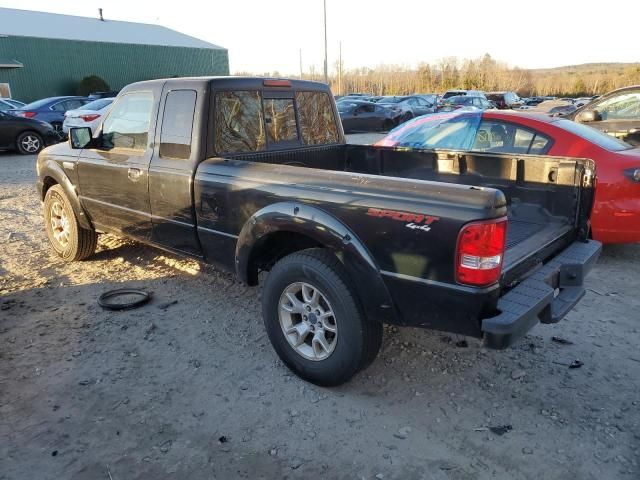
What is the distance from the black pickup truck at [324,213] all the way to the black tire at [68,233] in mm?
47

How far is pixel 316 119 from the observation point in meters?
4.76

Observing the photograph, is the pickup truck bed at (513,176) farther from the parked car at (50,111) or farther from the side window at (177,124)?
the parked car at (50,111)

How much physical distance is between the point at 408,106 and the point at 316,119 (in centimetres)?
2120

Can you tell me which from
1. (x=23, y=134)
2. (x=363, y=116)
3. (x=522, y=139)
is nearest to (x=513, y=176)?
(x=522, y=139)

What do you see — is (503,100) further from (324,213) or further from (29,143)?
(324,213)

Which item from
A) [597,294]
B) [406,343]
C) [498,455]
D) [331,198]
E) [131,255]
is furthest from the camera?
[131,255]

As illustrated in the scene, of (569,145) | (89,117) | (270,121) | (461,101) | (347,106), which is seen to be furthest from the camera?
(461,101)

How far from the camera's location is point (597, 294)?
4.61 m

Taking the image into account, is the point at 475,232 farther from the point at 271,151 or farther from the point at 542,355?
the point at 271,151

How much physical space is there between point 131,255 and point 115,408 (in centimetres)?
301

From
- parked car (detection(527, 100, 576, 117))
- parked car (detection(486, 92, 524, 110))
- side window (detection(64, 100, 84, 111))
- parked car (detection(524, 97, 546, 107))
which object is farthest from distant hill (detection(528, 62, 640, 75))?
side window (detection(64, 100, 84, 111))

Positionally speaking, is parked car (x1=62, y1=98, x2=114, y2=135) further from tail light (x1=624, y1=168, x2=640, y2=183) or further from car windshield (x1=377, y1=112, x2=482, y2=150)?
tail light (x1=624, y1=168, x2=640, y2=183)

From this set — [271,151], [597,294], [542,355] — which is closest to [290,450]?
[542,355]

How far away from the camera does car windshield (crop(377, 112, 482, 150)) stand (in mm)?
6055
